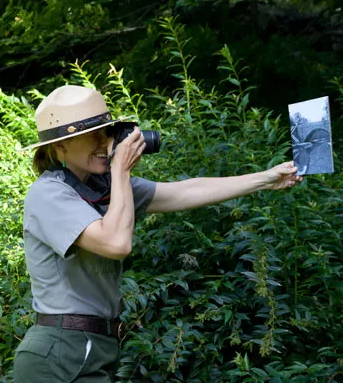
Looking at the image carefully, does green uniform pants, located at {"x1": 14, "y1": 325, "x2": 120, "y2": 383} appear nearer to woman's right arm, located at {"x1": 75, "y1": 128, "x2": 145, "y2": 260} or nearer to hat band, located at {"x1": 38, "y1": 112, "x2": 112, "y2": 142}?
woman's right arm, located at {"x1": 75, "y1": 128, "x2": 145, "y2": 260}

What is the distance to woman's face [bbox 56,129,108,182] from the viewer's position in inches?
128

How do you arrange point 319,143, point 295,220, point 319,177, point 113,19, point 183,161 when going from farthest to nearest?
point 113,19 < point 183,161 < point 319,177 < point 295,220 < point 319,143

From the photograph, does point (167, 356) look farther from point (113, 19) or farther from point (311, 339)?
point (113, 19)

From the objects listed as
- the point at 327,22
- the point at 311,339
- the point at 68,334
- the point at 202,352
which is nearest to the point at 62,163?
the point at 68,334

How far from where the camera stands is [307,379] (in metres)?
3.86

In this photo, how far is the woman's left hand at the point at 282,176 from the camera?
3.76 metres

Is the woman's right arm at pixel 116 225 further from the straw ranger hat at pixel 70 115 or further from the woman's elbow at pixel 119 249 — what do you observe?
the straw ranger hat at pixel 70 115

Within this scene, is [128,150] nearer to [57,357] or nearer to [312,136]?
[57,357]

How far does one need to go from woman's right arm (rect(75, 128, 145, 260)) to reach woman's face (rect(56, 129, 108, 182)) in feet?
0.47

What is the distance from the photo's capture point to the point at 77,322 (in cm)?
313

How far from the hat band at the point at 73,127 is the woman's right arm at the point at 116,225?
19 cm

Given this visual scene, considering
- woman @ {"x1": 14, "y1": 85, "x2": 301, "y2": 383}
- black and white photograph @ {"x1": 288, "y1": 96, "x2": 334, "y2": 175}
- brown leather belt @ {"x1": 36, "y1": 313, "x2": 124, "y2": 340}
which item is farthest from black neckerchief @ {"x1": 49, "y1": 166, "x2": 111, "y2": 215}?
black and white photograph @ {"x1": 288, "y1": 96, "x2": 334, "y2": 175}

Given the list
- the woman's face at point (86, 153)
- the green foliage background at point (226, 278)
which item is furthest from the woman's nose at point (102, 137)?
the green foliage background at point (226, 278)

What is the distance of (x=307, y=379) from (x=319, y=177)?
56.7 inches
